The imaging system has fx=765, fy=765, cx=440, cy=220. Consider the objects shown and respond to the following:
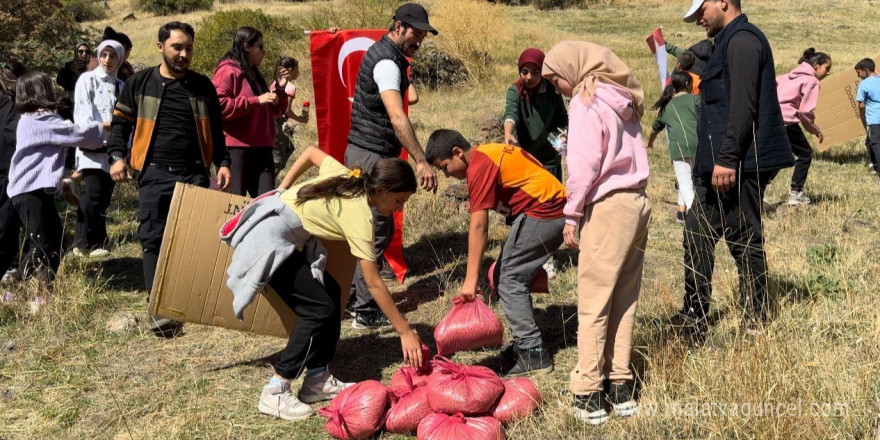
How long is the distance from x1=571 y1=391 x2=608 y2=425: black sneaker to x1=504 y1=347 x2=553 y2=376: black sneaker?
2.16 feet

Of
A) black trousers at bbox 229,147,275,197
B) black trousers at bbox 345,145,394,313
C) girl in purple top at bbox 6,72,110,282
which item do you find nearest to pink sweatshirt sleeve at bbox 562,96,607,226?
black trousers at bbox 345,145,394,313

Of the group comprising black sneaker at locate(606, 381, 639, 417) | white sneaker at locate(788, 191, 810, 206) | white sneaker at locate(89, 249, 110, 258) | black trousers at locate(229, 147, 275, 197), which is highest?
black trousers at locate(229, 147, 275, 197)

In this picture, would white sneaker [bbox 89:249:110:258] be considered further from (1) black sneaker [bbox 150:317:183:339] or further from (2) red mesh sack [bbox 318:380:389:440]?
(2) red mesh sack [bbox 318:380:389:440]

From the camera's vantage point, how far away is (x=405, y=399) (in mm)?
3629

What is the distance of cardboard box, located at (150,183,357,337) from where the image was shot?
427cm

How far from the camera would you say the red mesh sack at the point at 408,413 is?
3561 millimetres

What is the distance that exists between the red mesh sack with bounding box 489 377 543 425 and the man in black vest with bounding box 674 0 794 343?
3.42ft

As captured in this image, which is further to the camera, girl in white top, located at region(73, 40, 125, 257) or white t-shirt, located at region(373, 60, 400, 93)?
girl in white top, located at region(73, 40, 125, 257)

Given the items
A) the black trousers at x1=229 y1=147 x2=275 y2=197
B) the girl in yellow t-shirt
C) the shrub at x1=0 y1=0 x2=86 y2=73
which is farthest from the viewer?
the shrub at x1=0 y1=0 x2=86 y2=73

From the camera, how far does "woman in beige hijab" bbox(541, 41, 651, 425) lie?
11.2 feet

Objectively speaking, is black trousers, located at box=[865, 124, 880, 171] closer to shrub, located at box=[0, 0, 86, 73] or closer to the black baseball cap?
the black baseball cap

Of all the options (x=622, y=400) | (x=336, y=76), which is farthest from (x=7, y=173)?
(x=622, y=400)

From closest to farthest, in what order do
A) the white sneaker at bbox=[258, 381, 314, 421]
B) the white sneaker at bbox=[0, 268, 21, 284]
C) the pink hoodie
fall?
the pink hoodie, the white sneaker at bbox=[258, 381, 314, 421], the white sneaker at bbox=[0, 268, 21, 284]

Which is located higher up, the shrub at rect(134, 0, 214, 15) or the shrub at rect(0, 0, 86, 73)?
the shrub at rect(134, 0, 214, 15)
